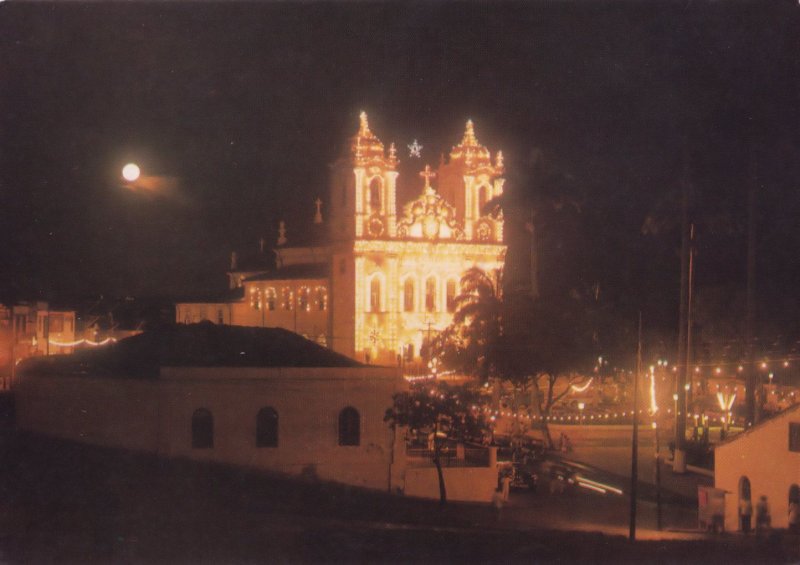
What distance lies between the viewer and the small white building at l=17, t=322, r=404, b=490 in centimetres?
2853

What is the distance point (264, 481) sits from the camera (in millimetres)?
27891

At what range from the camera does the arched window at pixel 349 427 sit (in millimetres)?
29734

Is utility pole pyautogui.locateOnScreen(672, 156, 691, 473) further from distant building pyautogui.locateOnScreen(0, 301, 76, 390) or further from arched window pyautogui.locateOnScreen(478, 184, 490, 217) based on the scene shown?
distant building pyautogui.locateOnScreen(0, 301, 76, 390)

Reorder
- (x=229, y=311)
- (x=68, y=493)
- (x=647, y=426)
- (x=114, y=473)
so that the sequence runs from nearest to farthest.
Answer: (x=68, y=493) → (x=114, y=473) → (x=647, y=426) → (x=229, y=311)

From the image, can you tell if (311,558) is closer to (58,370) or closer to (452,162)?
(58,370)

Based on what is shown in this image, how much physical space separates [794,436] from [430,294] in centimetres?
3889


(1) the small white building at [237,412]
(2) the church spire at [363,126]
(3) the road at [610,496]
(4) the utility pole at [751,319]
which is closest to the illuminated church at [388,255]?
(2) the church spire at [363,126]

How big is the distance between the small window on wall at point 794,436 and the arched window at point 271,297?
1768 inches

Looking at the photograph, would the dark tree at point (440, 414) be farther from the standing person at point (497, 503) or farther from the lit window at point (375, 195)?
the lit window at point (375, 195)

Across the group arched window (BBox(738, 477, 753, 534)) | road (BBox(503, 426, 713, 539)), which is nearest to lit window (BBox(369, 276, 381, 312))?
road (BBox(503, 426, 713, 539))

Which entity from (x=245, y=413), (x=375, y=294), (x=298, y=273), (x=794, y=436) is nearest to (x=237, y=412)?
(x=245, y=413)

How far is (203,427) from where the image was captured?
28.7 meters

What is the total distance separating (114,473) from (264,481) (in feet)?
12.1

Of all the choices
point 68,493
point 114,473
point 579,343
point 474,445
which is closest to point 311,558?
point 68,493
